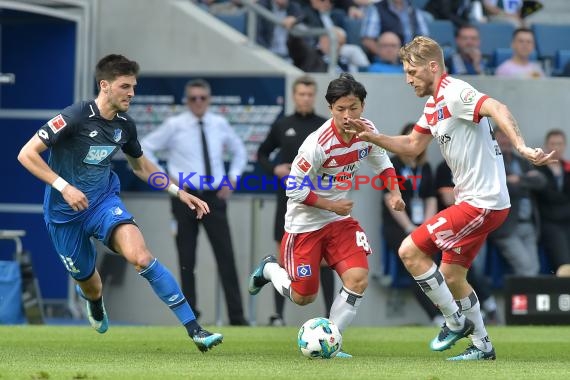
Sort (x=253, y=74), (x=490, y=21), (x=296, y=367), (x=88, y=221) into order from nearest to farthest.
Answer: (x=296, y=367) → (x=88, y=221) → (x=253, y=74) → (x=490, y=21)

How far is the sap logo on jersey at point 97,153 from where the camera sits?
425 inches

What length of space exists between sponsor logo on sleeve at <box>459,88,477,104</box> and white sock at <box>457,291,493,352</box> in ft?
4.93

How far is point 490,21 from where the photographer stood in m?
20.2

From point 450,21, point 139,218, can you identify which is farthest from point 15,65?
point 450,21

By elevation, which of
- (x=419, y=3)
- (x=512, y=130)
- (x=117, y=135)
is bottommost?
(x=117, y=135)

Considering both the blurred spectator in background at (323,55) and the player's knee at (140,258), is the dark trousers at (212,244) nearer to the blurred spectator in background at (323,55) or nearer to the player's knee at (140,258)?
the blurred spectator in background at (323,55)

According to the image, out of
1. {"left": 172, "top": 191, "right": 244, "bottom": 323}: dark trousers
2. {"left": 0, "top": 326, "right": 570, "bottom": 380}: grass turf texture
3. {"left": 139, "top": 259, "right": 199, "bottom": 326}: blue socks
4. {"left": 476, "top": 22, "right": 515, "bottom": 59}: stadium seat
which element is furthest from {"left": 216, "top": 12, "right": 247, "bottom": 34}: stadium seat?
{"left": 139, "top": 259, "right": 199, "bottom": 326}: blue socks

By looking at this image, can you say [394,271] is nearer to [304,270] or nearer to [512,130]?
[304,270]

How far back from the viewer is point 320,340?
10.1 meters

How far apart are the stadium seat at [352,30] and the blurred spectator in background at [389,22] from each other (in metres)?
0.20

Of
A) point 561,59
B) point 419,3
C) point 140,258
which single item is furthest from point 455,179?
point 419,3

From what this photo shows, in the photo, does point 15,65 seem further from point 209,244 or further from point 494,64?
point 494,64

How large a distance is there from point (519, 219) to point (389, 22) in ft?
10.0

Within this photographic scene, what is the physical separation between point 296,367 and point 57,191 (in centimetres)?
266
